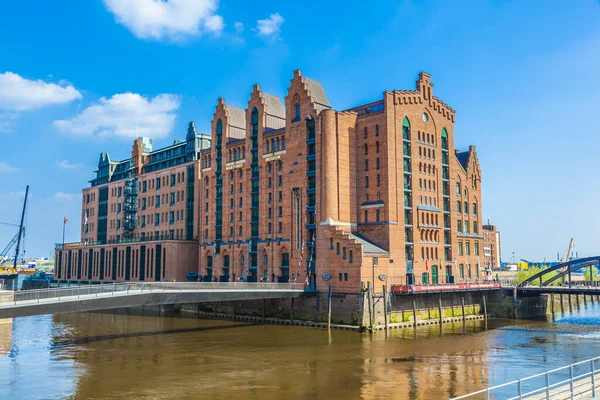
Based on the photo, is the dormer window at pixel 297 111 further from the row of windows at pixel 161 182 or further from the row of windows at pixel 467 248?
the row of windows at pixel 161 182

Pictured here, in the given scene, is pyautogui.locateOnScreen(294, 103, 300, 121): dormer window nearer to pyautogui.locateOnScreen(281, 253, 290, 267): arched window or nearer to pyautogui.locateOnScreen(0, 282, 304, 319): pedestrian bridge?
pyautogui.locateOnScreen(281, 253, 290, 267): arched window

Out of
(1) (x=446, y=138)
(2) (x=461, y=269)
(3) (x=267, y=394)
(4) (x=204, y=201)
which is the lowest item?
(3) (x=267, y=394)

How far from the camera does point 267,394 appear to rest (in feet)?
132

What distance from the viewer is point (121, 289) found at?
61.0 m

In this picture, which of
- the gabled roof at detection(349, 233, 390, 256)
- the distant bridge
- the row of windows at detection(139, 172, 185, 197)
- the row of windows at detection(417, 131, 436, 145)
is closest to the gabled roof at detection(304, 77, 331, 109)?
the row of windows at detection(417, 131, 436, 145)

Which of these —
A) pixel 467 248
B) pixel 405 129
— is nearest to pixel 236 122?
pixel 405 129

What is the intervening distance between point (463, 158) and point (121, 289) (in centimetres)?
7058

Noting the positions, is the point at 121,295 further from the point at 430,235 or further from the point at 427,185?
the point at 427,185

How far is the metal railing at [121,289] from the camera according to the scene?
52.2m

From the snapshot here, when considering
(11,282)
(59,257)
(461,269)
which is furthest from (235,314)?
(11,282)

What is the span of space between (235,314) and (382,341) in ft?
108

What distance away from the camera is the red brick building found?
83.9 meters

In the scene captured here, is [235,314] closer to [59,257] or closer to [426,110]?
[426,110]

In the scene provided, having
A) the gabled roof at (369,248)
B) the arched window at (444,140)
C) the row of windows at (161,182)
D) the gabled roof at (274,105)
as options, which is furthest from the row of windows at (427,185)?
the row of windows at (161,182)
